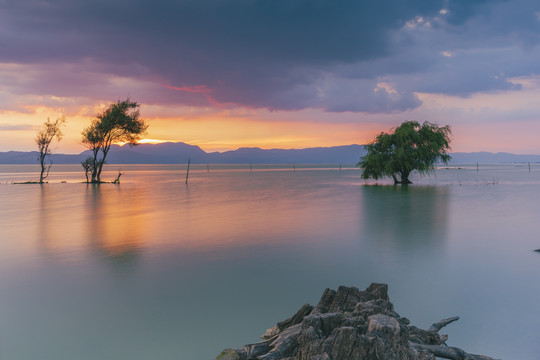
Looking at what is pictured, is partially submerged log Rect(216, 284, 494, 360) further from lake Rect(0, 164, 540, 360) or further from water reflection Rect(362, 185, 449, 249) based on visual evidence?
water reflection Rect(362, 185, 449, 249)

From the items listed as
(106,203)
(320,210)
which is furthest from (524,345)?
(106,203)

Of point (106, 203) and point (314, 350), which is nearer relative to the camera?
point (314, 350)

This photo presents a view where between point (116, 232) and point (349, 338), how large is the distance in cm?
1545

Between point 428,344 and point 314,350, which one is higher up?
point 314,350

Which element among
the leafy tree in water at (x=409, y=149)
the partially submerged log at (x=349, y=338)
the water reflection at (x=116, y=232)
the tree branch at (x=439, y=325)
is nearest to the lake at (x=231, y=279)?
the water reflection at (x=116, y=232)

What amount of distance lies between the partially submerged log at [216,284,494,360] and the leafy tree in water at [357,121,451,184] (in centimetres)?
4409

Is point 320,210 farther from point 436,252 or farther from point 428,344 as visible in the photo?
point 428,344

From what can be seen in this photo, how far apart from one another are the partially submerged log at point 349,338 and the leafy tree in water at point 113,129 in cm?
5357

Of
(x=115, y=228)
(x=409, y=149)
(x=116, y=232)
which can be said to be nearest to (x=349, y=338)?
(x=116, y=232)

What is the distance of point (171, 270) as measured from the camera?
10836mm

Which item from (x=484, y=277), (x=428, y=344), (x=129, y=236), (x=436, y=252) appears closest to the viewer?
(x=428, y=344)

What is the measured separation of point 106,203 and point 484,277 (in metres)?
27.4

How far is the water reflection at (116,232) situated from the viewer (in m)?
13.0

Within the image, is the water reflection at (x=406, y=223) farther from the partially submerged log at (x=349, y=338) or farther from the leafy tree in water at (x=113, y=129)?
the leafy tree in water at (x=113, y=129)
